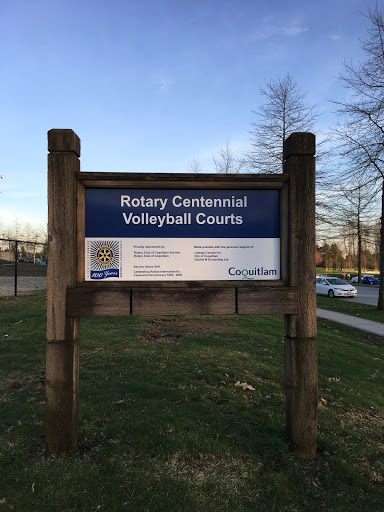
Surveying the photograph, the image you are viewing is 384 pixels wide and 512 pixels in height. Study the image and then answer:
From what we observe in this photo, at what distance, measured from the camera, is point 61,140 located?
3.00m

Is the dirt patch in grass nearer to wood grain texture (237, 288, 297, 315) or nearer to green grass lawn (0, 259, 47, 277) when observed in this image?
wood grain texture (237, 288, 297, 315)

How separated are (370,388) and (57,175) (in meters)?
5.07

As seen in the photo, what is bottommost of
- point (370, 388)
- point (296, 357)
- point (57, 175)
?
point (370, 388)

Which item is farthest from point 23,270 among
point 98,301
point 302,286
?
point 302,286

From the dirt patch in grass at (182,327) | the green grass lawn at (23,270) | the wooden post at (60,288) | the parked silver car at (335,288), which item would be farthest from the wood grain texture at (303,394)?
the parked silver car at (335,288)

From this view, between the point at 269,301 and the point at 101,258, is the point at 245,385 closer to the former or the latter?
the point at 269,301

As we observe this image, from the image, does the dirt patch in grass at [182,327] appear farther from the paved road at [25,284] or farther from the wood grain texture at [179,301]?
the paved road at [25,284]

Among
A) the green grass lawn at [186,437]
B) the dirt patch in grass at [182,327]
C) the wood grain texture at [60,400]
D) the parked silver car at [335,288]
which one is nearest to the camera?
the green grass lawn at [186,437]

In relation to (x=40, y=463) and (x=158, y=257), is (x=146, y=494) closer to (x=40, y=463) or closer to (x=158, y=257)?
(x=40, y=463)

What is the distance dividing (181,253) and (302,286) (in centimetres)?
115

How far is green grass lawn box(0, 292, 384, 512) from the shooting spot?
244 cm

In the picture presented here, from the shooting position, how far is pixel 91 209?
123 inches

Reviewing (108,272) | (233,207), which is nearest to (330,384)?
(233,207)

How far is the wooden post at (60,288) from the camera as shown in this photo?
2.97m
